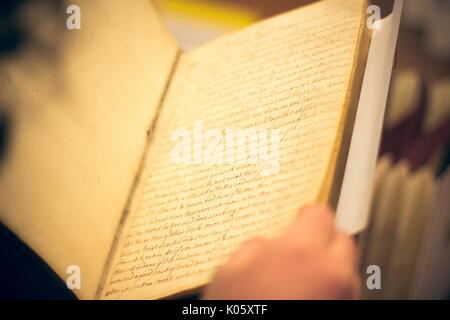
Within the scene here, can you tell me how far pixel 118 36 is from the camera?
0.64 metres

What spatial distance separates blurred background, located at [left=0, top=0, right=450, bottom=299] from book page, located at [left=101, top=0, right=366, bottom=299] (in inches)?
5.8

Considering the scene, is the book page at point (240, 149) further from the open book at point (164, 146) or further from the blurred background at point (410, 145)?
the blurred background at point (410, 145)

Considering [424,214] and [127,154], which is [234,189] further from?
[424,214]

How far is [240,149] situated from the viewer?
585mm

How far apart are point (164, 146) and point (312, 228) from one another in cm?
36

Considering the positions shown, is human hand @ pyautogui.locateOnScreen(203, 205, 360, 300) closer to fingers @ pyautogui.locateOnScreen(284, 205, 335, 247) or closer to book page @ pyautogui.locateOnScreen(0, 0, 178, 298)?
fingers @ pyautogui.locateOnScreen(284, 205, 335, 247)

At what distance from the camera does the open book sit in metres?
0.51

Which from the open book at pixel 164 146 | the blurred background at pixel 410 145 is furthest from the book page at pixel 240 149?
the blurred background at pixel 410 145

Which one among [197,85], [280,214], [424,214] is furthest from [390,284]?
[197,85]

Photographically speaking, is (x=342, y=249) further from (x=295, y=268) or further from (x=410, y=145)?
(x=410, y=145)

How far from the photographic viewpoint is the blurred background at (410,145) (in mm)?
811

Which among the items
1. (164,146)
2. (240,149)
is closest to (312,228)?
(240,149)

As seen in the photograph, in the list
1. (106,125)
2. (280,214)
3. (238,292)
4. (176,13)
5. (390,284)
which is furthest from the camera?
(390,284)
